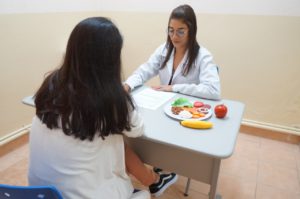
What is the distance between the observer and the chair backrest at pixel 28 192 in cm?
68

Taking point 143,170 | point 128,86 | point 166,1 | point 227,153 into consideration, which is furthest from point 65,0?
point 227,153

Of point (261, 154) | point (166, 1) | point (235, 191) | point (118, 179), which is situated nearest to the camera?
point (118, 179)

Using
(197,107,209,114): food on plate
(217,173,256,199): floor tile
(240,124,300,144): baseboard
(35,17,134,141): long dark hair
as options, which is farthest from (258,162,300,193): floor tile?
(35,17,134,141): long dark hair

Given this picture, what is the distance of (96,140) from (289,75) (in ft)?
6.58

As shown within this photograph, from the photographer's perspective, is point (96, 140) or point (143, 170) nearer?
point (96, 140)

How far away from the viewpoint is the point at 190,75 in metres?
1.70

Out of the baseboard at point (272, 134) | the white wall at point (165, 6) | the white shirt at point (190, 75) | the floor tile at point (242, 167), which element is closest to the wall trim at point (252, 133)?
the baseboard at point (272, 134)

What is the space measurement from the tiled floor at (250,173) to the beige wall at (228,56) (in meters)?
0.24

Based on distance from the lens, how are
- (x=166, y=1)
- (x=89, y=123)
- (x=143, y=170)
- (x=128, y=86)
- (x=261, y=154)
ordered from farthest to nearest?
1. (x=166, y=1)
2. (x=261, y=154)
3. (x=128, y=86)
4. (x=143, y=170)
5. (x=89, y=123)

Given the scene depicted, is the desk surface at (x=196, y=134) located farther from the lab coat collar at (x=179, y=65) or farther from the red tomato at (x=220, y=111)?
the lab coat collar at (x=179, y=65)

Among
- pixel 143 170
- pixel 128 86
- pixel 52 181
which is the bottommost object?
pixel 143 170

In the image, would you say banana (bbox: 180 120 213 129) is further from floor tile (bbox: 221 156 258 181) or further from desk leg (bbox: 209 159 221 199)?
floor tile (bbox: 221 156 258 181)

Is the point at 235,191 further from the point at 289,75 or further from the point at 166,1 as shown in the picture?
the point at 166,1

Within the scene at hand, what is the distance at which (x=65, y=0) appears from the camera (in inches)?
93.0
